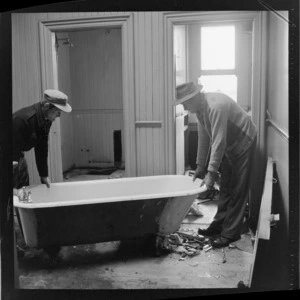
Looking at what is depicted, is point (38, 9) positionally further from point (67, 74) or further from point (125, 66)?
point (125, 66)

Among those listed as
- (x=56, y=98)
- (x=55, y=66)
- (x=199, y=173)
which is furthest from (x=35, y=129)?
(x=199, y=173)

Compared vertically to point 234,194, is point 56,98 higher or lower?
higher

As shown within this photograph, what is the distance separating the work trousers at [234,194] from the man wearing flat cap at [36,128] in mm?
1061

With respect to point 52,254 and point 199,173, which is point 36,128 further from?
point 199,173

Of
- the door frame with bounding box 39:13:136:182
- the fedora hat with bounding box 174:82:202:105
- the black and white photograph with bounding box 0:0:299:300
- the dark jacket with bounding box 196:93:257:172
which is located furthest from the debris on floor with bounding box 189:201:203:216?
the fedora hat with bounding box 174:82:202:105

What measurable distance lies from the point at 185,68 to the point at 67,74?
→ 2.48 feet

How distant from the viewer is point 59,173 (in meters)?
2.58

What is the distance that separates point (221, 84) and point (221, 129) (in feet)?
0.89

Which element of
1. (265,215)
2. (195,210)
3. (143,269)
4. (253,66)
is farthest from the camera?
(195,210)

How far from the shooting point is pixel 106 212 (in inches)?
101

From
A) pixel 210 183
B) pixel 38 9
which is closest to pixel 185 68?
pixel 210 183

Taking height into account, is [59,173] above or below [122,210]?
above

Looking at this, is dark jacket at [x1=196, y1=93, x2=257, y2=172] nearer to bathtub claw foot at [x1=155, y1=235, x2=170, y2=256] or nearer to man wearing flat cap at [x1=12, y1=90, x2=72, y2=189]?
bathtub claw foot at [x1=155, y1=235, x2=170, y2=256]

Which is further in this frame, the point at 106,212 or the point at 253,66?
the point at 106,212
